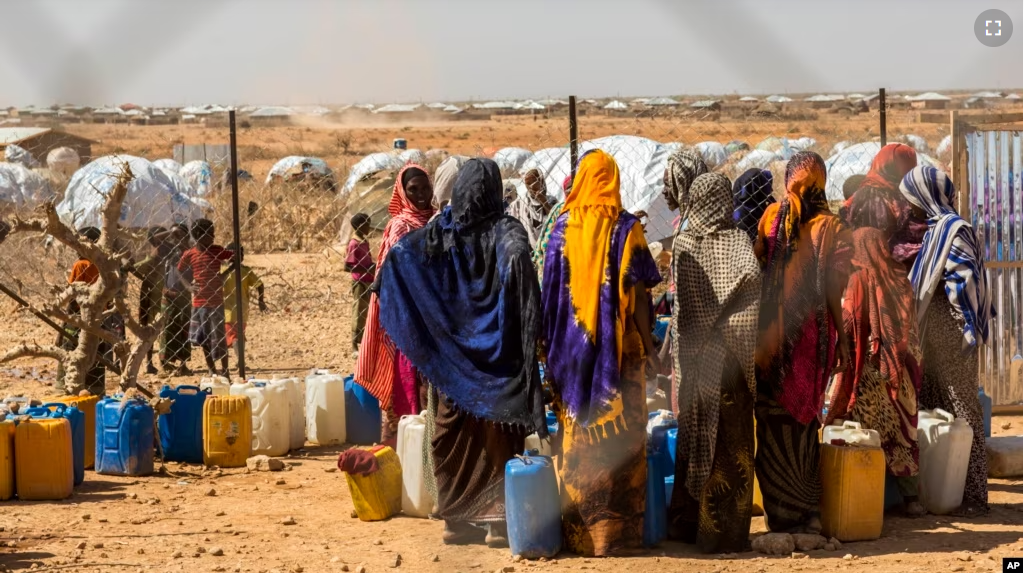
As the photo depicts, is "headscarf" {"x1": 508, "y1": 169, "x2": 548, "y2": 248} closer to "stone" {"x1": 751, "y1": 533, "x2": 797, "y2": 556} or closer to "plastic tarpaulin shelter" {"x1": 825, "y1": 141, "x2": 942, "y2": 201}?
"stone" {"x1": 751, "y1": 533, "x2": 797, "y2": 556}

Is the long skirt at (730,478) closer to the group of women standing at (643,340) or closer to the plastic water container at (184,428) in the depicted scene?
the group of women standing at (643,340)

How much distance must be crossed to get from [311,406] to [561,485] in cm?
273

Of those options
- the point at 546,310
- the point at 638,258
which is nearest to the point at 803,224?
the point at 638,258

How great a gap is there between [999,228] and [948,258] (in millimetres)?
2607

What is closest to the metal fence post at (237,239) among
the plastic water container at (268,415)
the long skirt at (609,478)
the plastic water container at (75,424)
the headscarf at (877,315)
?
the plastic water container at (268,415)

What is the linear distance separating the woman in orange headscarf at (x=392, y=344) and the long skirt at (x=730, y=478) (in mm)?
1787

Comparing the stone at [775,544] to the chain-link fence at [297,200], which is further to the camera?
the chain-link fence at [297,200]

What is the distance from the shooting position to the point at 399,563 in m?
4.48

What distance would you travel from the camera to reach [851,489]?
455 cm

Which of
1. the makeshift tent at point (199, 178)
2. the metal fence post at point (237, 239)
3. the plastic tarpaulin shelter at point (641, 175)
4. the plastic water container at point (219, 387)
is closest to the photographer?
the plastic water container at point (219, 387)

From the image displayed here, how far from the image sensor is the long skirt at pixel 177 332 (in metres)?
9.44

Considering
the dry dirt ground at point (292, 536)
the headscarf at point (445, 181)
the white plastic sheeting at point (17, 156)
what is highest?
the white plastic sheeting at point (17, 156)

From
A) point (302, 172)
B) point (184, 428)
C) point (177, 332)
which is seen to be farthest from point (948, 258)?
point (302, 172)

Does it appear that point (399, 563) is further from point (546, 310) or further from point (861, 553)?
point (861, 553)
